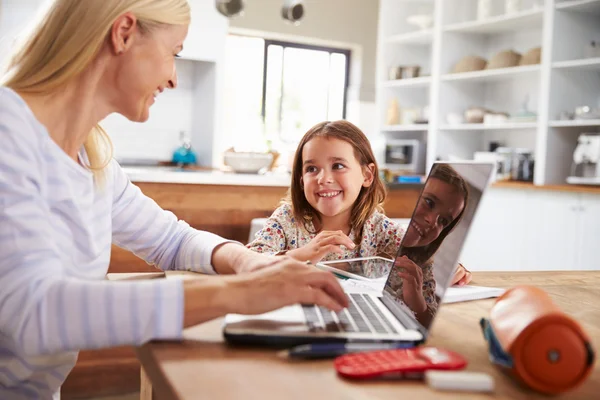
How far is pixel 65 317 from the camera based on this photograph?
0.71 m

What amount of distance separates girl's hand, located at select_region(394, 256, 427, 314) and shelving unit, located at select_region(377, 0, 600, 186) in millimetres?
3312

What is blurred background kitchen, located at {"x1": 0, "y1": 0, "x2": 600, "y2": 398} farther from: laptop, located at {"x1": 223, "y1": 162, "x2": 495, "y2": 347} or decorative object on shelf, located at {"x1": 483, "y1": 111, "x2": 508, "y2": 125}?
laptop, located at {"x1": 223, "y1": 162, "x2": 495, "y2": 347}

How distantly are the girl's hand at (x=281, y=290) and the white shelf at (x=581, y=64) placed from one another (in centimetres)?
367

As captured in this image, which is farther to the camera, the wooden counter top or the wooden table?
the wooden counter top

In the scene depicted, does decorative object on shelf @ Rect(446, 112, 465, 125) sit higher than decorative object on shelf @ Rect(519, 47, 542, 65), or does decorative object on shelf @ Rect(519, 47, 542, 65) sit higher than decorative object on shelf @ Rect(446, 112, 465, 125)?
decorative object on shelf @ Rect(519, 47, 542, 65)

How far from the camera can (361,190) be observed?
1932mm

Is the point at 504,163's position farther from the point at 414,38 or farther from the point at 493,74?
the point at 414,38

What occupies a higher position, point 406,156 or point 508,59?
point 508,59

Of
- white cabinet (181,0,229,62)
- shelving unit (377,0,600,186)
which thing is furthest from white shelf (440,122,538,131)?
white cabinet (181,0,229,62)

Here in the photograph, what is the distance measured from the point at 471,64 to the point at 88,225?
179 inches

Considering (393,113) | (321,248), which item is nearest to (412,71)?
(393,113)

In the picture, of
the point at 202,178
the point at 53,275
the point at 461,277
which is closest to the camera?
the point at 53,275

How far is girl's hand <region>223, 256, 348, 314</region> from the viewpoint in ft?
2.54

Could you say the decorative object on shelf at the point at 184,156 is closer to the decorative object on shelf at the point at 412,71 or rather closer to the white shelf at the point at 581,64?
the decorative object on shelf at the point at 412,71
